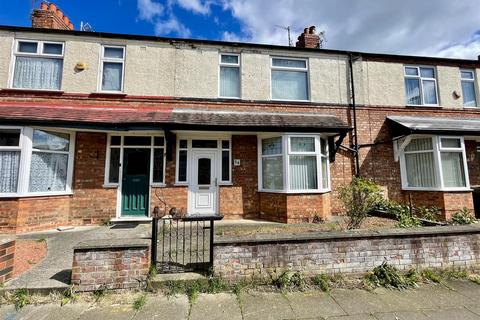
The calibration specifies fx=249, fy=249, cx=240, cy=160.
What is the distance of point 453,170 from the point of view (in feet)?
27.2

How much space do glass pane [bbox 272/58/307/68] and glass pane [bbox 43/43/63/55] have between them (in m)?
7.28

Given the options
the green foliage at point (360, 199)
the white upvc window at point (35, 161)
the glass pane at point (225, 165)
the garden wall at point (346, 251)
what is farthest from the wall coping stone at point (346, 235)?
the white upvc window at point (35, 161)

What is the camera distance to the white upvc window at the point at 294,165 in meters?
7.74

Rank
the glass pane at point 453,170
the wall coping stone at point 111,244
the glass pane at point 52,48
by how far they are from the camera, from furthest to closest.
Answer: the glass pane at point 453,170 < the glass pane at point 52,48 < the wall coping stone at point 111,244

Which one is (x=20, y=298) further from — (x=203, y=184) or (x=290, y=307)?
(x=203, y=184)

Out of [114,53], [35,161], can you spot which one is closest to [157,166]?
[35,161]

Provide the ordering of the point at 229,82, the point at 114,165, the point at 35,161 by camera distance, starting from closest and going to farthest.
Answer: the point at 35,161 → the point at 114,165 → the point at 229,82

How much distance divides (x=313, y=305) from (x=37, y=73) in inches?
395

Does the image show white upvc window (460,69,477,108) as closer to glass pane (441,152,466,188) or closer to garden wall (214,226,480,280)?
glass pane (441,152,466,188)

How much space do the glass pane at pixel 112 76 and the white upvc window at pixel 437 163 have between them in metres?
9.97

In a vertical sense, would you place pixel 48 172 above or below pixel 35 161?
below

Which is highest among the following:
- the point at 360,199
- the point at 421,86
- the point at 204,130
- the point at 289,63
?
the point at 289,63

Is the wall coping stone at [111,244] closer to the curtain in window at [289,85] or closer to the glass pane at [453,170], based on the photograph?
the curtain in window at [289,85]

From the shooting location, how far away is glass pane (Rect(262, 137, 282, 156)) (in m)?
7.98
